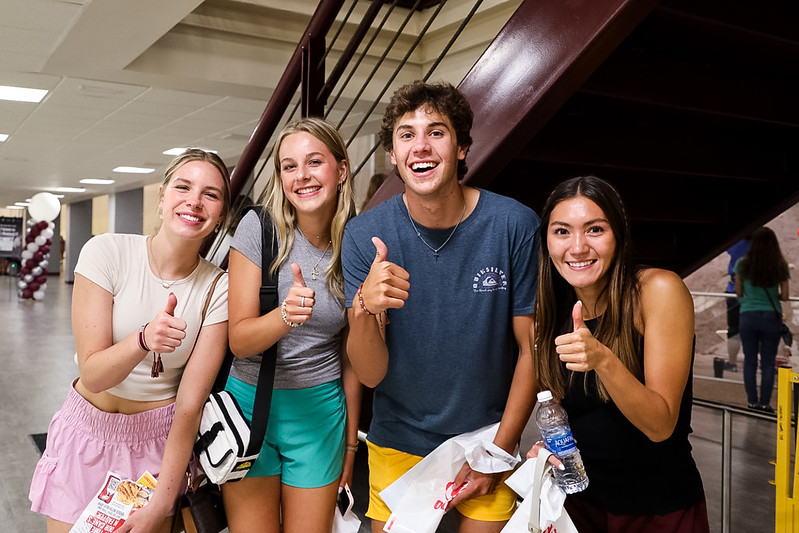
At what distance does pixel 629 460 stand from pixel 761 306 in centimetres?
486

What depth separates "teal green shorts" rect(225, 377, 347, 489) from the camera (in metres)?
2.05

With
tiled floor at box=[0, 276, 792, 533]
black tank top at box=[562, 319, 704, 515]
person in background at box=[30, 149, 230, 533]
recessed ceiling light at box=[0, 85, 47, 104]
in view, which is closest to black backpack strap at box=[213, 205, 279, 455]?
person in background at box=[30, 149, 230, 533]

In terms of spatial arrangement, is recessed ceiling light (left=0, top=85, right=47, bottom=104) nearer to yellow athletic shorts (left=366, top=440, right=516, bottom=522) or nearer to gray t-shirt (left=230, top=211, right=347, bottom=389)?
gray t-shirt (left=230, top=211, right=347, bottom=389)

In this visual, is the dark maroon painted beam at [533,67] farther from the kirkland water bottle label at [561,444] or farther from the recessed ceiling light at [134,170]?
the recessed ceiling light at [134,170]

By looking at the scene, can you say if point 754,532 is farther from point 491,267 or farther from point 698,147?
point 491,267

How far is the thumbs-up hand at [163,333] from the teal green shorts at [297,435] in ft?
1.18

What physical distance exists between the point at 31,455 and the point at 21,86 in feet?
13.6

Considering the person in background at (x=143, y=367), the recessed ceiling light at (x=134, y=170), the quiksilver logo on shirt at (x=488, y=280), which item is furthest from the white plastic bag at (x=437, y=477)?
the recessed ceiling light at (x=134, y=170)

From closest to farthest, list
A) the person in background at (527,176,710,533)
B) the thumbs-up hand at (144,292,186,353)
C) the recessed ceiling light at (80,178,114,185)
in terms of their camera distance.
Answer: the person in background at (527,176,710,533) < the thumbs-up hand at (144,292,186,353) < the recessed ceiling light at (80,178,114,185)

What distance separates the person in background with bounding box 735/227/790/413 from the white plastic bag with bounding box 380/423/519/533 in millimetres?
4672

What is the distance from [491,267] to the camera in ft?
6.03

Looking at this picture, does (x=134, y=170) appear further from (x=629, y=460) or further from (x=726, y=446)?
(x=629, y=460)

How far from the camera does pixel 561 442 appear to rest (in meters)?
1.65

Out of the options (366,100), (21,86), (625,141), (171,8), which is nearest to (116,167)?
(21,86)
